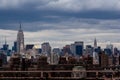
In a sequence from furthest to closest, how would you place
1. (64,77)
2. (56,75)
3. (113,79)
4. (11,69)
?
(11,69)
(56,75)
(64,77)
(113,79)

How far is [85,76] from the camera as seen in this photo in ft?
580

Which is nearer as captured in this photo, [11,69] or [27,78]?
[27,78]

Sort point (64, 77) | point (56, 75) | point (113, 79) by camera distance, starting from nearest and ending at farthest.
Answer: point (113, 79)
point (64, 77)
point (56, 75)

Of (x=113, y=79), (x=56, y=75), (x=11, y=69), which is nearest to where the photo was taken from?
(x=113, y=79)

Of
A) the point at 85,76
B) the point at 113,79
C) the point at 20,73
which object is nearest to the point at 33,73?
the point at 20,73

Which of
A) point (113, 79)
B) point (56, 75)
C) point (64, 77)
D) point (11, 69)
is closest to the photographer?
point (113, 79)

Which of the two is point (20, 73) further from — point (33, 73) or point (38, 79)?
point (38, 79)

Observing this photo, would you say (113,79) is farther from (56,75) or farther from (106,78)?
(56,75)

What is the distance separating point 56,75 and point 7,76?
53.5 ft

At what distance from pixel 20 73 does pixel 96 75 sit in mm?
22049

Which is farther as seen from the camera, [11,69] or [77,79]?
[11,69]

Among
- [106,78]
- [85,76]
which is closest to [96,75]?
[85,76]

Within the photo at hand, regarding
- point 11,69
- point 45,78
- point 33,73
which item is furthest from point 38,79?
point 11,69

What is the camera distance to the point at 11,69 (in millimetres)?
194500
